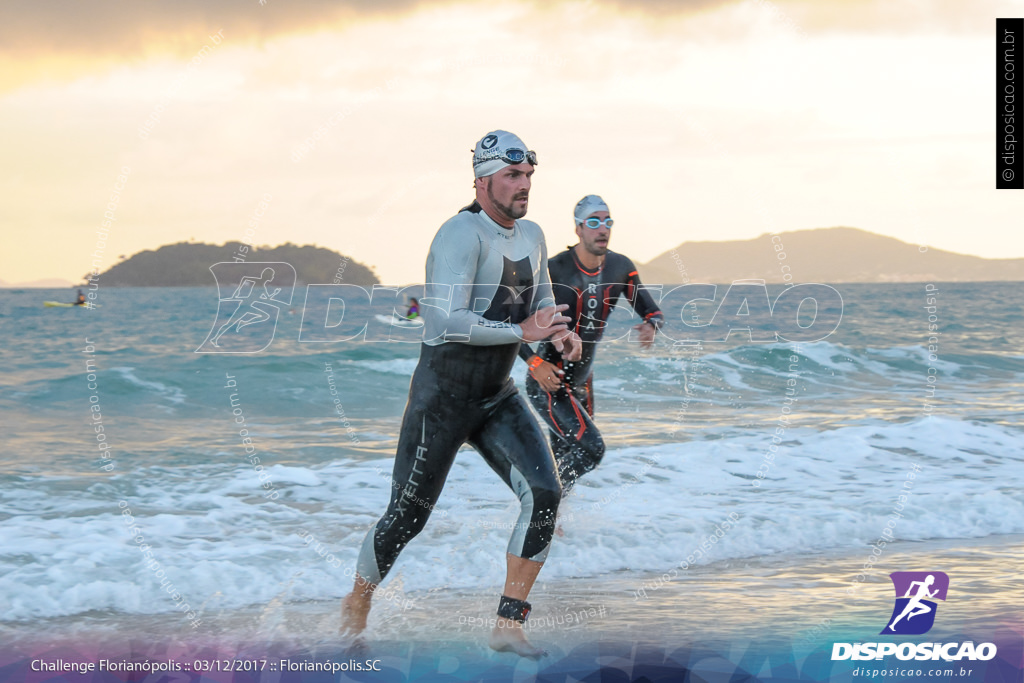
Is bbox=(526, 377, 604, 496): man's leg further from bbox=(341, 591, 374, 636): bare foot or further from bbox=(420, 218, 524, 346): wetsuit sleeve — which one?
bbox=(420, 218, 524, 346): wetsuit sleeve

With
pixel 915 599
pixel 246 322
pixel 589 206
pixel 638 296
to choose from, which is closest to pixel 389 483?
pixel 638 296

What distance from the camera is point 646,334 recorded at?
7.27m

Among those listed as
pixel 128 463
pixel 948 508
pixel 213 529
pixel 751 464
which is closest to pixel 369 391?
pixel 128 463

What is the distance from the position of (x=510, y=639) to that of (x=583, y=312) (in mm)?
3045

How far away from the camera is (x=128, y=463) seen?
1040 cm

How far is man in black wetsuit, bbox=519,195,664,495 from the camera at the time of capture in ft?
23.5

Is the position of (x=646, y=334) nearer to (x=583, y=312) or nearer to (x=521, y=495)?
(x=583, y=312)

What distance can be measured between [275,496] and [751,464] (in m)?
4.92

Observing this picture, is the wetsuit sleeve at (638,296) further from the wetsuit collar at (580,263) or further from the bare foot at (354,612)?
the bare foot at (354,612)

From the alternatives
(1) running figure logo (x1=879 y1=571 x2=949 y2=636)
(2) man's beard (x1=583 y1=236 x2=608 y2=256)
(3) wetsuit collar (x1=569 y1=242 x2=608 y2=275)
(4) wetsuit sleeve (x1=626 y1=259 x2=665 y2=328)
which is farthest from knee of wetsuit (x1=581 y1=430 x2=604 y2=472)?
(1) running figure logo (x1=879 y1=571 x2=949 y2=636)

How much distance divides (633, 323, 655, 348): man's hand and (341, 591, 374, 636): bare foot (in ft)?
9.82

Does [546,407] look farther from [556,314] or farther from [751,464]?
[751,464]

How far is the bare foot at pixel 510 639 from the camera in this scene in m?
4.79

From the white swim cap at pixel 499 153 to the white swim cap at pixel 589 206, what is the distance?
8.02 feet
